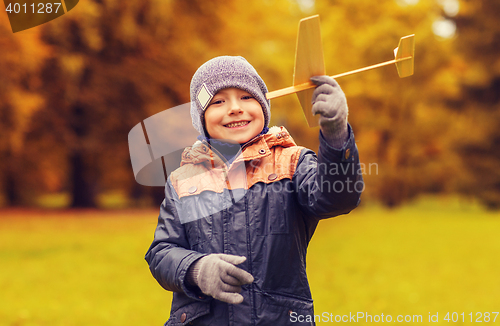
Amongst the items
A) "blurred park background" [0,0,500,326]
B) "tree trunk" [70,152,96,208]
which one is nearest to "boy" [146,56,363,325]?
"blurred park background" [0,0,500,326]

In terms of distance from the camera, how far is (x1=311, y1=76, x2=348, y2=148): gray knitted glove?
1.48 m

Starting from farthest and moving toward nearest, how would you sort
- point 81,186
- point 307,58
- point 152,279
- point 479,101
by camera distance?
point 479,101
point 81,186
point 152,279
point 307,58

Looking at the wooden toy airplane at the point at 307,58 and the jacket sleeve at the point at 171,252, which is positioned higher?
the wooden toy airplane at the point at 307,58

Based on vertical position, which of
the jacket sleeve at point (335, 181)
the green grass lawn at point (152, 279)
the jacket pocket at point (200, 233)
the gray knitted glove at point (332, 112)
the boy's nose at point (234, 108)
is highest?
the boy's nose at point (234, 108)

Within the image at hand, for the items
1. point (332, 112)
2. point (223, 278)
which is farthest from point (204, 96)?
point (223, 278)

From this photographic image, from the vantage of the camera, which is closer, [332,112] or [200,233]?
[332,112]

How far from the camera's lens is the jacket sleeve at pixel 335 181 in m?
1.51

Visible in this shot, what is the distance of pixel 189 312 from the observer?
1.73 meters

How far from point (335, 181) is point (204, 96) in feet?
2.30

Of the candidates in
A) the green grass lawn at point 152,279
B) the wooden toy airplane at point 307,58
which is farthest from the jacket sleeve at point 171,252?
the green grass lawn at point 152,279

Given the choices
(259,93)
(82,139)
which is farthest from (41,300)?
(82,139)

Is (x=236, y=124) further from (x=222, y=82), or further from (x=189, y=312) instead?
(x=189, y=312)

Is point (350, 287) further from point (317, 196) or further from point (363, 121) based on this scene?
point (363, 121)

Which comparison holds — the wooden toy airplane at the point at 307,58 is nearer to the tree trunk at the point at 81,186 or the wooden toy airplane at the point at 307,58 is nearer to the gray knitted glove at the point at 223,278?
the gray knitted glove at the point at 223,278
